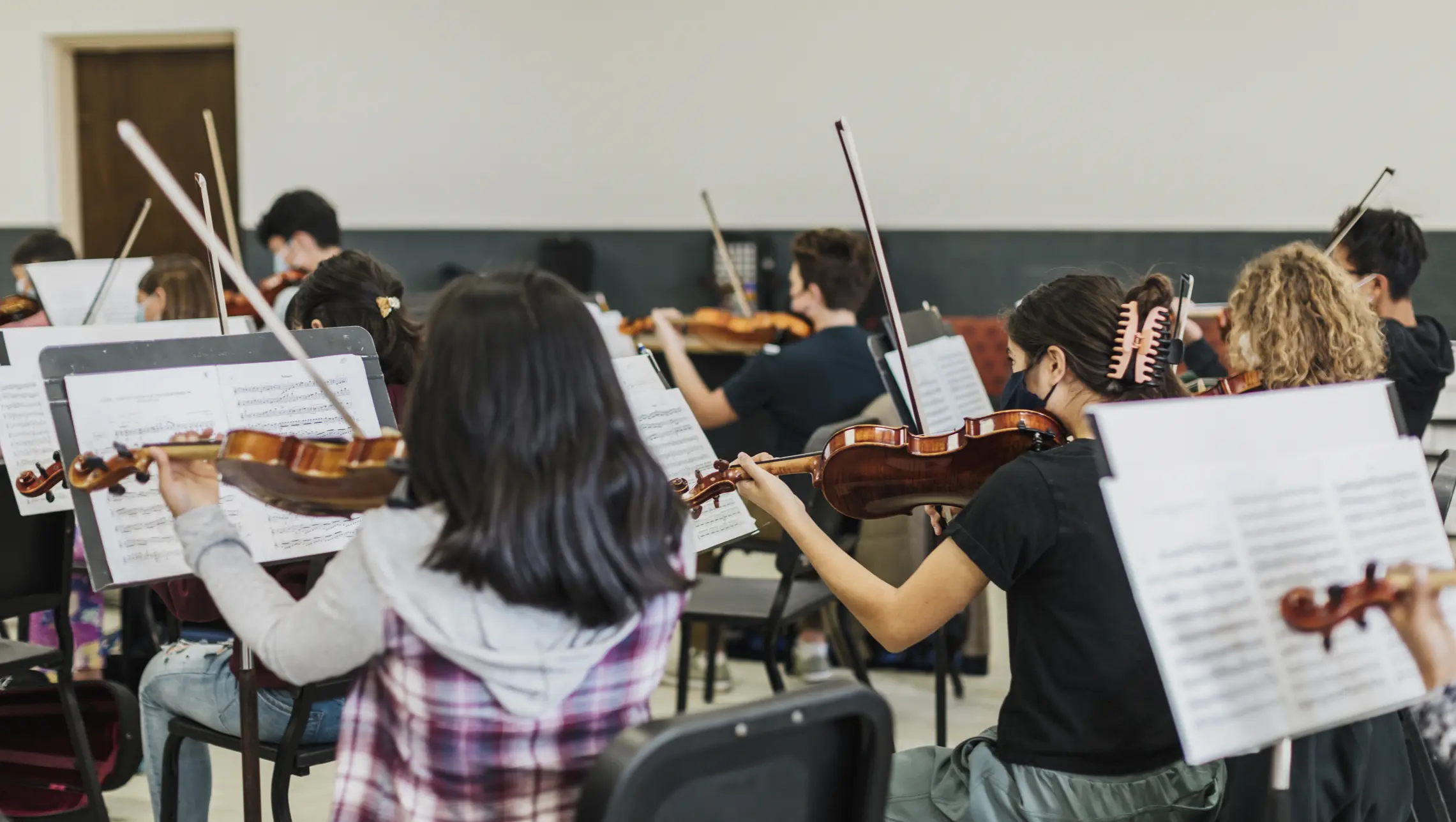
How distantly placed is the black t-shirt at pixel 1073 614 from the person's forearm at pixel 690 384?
1.67m

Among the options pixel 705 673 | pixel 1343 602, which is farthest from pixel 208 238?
pixel 705 673

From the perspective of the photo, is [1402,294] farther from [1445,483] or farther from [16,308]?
[16,308]

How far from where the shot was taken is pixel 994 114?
5887 mm

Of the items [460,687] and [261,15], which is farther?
[261,15]

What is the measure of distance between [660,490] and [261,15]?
640 cm

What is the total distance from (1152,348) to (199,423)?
1.19 meters

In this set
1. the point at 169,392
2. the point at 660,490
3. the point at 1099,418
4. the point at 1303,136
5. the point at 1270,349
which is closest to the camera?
the point at 1099,418

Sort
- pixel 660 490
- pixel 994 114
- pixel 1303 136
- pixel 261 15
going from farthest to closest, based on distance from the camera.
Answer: pixel 261 15
pixel 994 114
pixel 1303 136
pixel 660 490

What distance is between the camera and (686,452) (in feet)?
7.00

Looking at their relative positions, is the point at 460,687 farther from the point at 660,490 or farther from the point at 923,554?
the point at 923,554

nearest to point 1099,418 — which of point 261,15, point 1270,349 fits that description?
point 1270,349

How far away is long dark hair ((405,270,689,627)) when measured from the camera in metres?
1.15

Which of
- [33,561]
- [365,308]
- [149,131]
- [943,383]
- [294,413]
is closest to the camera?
[294,413]

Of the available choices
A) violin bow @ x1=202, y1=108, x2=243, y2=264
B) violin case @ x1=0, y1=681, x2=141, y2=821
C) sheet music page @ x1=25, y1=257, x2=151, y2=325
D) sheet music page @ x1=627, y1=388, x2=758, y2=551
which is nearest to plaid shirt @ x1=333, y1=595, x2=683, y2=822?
sheet music page @ x1=627, y1=388, x2=758, y2=551
